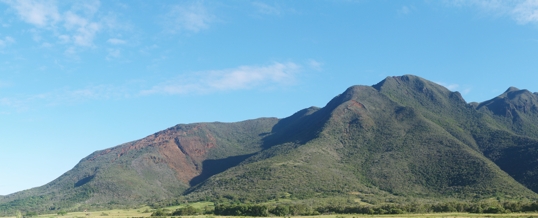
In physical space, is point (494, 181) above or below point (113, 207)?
below

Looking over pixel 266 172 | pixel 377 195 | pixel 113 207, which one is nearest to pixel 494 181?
pixel 377 195

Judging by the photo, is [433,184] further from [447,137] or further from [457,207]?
[457,207]

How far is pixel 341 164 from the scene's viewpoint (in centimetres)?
19062

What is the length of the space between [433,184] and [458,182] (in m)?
8.72

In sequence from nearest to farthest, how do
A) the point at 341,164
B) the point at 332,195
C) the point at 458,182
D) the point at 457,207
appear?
the point at 457,207, the point at 332,195, the point at 458,182, the point at 341,164

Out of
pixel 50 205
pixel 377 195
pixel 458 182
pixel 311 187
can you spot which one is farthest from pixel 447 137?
pixel 50 205

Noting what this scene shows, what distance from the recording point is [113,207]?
175m

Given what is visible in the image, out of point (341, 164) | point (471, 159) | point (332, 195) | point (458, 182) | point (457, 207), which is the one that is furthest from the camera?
point (341, 164)

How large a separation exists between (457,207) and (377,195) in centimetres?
5513

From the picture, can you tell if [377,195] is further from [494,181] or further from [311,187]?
[494,181]

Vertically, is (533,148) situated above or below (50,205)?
below

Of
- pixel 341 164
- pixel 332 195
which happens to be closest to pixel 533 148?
pixel 341 164

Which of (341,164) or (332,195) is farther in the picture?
(341,164)

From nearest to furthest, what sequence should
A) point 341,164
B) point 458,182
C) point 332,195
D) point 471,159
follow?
point 332,195
point 458,182
point 471,159
point 341,164
